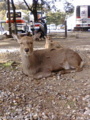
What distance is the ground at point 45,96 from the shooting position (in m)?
3.63

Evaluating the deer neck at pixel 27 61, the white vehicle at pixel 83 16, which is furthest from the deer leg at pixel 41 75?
the white vehicle at pixel 83 16

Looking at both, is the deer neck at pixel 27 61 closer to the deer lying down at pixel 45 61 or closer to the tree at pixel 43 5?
the deer lying down at pixel 45 61

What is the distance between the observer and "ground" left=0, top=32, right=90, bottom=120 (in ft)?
11.9

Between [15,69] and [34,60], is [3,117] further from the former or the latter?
[15,69]

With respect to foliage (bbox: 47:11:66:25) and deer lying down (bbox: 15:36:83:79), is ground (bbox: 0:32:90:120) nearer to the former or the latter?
deer lying down (bbox: 15:36:83:79)

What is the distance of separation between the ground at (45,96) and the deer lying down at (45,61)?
22 cm

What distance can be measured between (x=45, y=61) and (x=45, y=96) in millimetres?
1880

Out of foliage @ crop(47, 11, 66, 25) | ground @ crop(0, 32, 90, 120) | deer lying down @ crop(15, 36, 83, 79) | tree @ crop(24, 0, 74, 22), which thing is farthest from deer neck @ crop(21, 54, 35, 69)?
foliage @ crop(47, 11, 66, 25)

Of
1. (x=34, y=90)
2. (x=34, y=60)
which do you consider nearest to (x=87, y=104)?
(x=34, y=90)

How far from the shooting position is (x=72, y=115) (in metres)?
3.61

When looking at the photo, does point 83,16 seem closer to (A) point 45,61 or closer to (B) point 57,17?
(B) point 57,17

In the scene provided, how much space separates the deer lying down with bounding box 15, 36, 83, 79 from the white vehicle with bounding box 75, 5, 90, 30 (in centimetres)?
2137

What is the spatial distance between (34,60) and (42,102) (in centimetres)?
199

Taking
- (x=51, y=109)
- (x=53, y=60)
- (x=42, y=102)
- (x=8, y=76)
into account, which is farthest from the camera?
(x=53, y=60)
